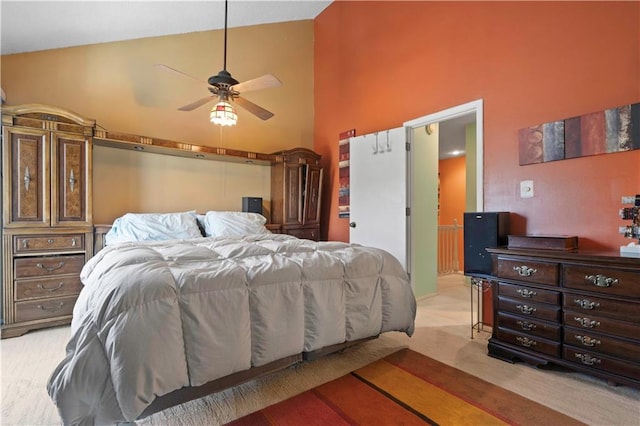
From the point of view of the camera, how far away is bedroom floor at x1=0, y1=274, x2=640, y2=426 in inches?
61.1

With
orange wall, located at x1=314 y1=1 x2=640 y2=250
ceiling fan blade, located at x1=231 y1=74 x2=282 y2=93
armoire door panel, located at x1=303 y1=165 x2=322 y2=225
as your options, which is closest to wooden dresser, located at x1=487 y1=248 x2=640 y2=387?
orange wall, located at x1=314 y1=1 x2=640 y2=250

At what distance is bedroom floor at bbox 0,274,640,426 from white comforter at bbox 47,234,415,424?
271 mm

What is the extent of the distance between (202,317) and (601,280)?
2.18 meters

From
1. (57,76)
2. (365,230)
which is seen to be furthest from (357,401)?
(57,76)

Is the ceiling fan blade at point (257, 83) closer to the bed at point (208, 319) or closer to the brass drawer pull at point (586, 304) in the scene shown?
the bed at point (208, 319)

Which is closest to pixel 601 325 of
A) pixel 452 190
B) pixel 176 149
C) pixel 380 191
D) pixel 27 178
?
pixel 380 191

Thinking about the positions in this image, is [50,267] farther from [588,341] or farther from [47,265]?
[588,341]

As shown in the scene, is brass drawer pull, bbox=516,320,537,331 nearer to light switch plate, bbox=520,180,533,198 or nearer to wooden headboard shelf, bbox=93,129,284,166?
light switch plate, bbox=520,180,533,198

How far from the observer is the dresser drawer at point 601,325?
Result: 65.8 inches

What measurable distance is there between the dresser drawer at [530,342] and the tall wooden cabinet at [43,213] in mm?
3587

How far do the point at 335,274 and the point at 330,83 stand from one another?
369cm

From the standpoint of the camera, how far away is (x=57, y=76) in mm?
3195

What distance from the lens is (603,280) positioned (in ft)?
5.78

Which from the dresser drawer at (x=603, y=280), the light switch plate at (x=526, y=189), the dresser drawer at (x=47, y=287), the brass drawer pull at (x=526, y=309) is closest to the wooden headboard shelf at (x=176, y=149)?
the dresser drawer at (x=47, y=287)
